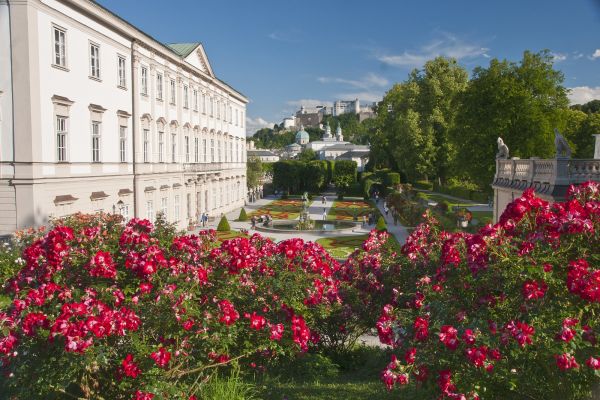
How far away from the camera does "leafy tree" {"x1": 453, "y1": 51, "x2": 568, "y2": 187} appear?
2808cm

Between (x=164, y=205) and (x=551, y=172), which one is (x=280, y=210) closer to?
(x=164, y=205)

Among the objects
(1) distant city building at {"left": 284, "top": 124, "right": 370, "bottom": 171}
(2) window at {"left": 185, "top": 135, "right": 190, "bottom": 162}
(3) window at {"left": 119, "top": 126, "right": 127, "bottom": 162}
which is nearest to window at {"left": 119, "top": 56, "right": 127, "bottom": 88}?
(3) window at {"left": 119, "top": 126, "right": 127, "bottom": 162}

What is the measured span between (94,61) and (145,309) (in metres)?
19.9

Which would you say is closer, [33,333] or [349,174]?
[33,333]

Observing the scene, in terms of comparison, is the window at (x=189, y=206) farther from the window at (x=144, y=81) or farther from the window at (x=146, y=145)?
the window at (x=144, y=81)

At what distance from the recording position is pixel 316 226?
36219 mm

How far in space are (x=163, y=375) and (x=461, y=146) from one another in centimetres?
2827

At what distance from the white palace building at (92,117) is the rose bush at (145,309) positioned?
385 inches

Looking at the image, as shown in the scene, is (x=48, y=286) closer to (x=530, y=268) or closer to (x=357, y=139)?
(x=530, y=268)

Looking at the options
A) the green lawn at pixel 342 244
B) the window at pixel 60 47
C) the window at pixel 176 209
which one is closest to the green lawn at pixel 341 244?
the green lawn at pixel 342 244

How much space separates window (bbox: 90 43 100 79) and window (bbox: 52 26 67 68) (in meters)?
1.99

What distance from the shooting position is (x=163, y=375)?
5.56 metres

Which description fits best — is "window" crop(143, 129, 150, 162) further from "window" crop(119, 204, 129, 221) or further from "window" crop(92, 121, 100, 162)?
"window" crop(92, 121, 100, 162)

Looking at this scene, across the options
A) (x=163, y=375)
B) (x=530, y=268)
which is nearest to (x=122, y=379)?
(x=163, y=375)
